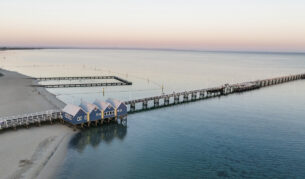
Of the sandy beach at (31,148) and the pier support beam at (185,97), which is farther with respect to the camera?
the pier support beam at (185,97)

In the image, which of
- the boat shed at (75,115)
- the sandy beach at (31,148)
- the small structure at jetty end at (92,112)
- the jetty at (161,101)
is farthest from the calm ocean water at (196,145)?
the jetty at (161,101)

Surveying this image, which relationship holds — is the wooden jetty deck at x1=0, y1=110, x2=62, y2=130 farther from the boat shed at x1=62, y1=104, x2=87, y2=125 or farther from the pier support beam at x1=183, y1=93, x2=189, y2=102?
the pier support beam at x1=183, y1=93, x2=189, y2=102

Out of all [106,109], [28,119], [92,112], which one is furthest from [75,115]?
[28,119]

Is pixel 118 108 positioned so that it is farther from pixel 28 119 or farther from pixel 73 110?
pixel 28 119

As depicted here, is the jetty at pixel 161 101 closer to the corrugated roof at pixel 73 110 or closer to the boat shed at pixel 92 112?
the boat shed at pixel 92 112

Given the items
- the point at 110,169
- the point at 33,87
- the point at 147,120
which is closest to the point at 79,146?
the point at 110,169

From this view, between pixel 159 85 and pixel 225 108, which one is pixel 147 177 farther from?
pixel 159 85

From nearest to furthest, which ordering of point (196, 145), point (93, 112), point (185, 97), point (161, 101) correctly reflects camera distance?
1. point (196, 145)
2. point (93, 112)
3. point (161, 101)
4. point (185, 97)
